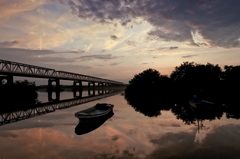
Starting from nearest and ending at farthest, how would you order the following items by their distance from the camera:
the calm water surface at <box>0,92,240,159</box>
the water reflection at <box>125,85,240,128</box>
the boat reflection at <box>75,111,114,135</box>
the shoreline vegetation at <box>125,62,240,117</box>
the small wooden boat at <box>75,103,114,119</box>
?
the calm water surface at <box>0,92,240,159</box> < the boat reflection at <box>75,111,114,135</box> < the small wooden boat at <box>75,103,114,119</box> < the water reflection at <box>125,85,240,128</box> < the shoreline vegetation at <box>125,62,240,117</box>

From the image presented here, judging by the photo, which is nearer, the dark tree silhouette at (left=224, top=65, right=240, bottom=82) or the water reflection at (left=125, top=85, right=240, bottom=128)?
the water reflection at (left=125, top=85, right=240, bottom=128)

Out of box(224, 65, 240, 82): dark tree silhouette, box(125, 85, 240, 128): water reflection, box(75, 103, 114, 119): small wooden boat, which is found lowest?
box(125, 85, 240, 128): water reflection

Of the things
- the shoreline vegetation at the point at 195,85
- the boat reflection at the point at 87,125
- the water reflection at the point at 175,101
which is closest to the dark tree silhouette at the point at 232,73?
the shoreline vegetation at the point at 195,85

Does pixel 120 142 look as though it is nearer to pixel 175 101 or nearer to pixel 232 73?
pixel 175 101

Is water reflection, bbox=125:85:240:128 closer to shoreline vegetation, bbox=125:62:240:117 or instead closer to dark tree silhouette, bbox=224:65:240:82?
shoreline vegetation, bbox=125:62:240:117

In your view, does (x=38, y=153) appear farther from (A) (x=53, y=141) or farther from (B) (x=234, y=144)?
(B) (x=234, y=144)

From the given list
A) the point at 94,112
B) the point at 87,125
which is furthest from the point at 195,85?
the point at 87,125

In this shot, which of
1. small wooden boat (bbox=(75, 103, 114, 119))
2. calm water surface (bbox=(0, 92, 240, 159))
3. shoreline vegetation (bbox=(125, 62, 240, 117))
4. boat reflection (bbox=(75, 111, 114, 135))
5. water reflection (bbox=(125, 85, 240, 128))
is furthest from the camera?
shoreline vegetation (bbox=(125, 62, 240, 117))

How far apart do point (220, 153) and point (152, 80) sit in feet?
273

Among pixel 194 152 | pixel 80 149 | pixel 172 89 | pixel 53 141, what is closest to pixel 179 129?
pixel 194 152

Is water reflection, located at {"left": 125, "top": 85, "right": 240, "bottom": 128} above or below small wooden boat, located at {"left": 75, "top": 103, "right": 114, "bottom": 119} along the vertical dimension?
below

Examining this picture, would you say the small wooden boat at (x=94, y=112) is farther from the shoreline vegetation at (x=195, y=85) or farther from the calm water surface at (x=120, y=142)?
the shoreline vegetation at (x=195, y=85)

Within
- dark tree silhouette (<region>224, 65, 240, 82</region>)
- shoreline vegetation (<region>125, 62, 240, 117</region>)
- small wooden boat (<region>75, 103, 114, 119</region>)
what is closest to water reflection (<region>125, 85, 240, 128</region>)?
shoreline vegetation (<region>125, 62, 240, 117</region>)

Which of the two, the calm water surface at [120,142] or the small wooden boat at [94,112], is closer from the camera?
the calm water surface at [120,142]
